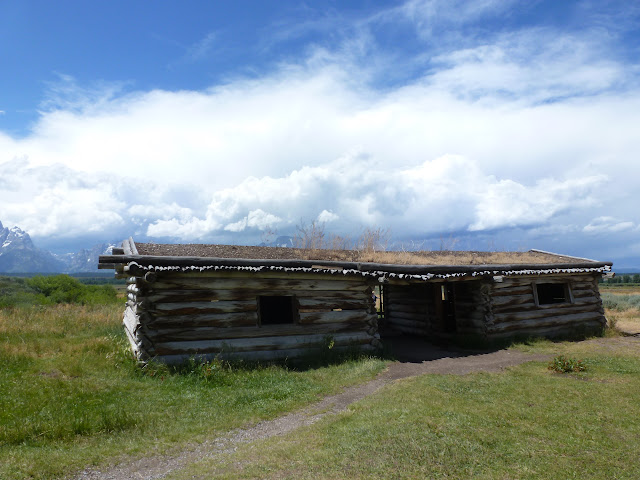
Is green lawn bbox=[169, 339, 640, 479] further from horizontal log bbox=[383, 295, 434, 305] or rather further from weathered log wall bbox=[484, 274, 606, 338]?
horizontal log bbox=[383, 295, 434, 305]

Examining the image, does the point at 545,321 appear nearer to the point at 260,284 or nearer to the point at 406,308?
the point at 406,308

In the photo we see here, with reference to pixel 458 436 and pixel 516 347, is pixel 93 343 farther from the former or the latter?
pixel 516 347

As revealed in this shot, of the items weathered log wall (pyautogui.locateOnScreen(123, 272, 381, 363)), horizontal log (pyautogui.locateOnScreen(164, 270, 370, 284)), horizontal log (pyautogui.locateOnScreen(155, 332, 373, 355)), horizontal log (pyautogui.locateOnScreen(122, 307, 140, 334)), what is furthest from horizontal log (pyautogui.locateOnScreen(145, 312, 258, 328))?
horizontal log (pyautogui.locateOnScreen(164, 270, 370, 284))

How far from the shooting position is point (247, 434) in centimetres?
638

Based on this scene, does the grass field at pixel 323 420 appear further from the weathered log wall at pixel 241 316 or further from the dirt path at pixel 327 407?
the weathered log wall at pixel 241 316

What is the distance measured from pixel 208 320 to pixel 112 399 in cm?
305

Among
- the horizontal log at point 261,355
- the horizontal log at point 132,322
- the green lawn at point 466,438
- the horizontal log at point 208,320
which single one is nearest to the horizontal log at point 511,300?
the horizontal log at point 261,355

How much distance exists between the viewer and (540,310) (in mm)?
15156

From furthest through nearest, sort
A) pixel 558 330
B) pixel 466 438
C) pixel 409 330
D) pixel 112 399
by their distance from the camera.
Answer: pixel 409 330 < pixel 558 330 < pixel 112 399 < pixel 466 438

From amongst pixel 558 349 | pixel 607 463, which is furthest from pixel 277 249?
pixel 607 463

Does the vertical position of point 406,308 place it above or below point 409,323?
above

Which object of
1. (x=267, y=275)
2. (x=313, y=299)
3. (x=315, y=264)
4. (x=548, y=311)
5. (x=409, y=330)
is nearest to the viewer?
(x=267, y=275)

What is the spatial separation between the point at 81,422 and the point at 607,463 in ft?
23.2

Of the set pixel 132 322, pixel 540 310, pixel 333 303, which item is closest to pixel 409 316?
pixel 540 310
